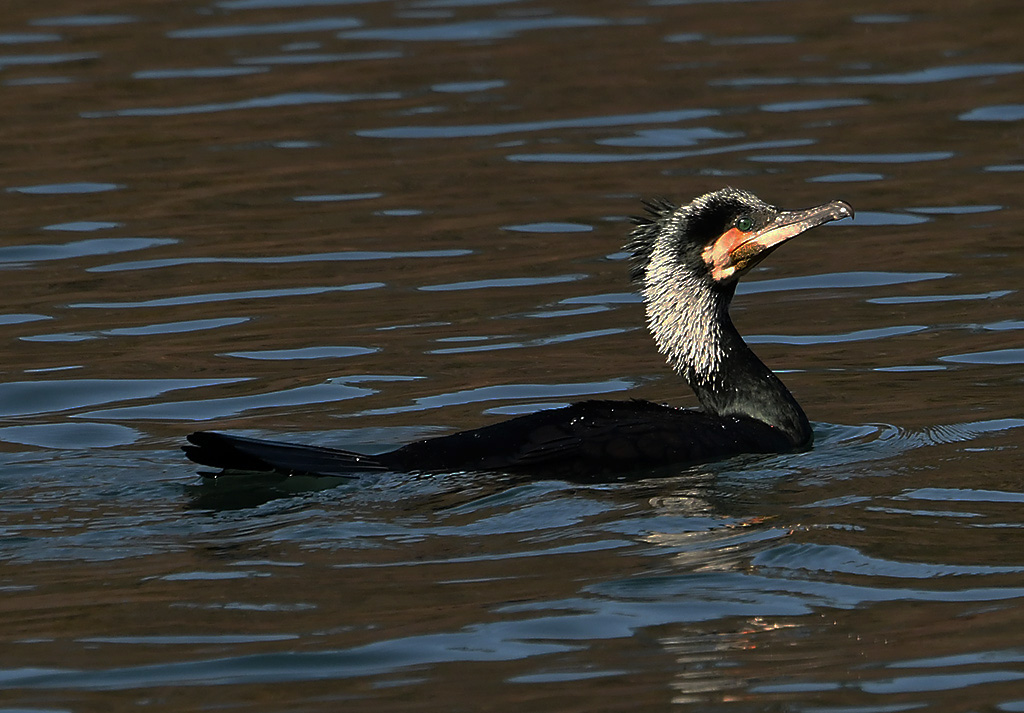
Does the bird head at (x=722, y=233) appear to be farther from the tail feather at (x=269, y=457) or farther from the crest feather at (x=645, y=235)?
the tail feather at (x=269, y=457)

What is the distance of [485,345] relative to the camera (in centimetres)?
1134

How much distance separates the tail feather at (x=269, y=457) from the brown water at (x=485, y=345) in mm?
104

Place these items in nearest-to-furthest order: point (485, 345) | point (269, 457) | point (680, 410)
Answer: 1. point (269, 457)
2. point (680, 410)
3. point (485, 345)

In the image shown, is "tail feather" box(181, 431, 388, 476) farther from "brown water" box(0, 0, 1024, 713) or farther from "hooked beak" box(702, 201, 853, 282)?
"hooked beak" box(702, 201, 853, 282)

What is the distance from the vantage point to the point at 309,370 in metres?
11.0

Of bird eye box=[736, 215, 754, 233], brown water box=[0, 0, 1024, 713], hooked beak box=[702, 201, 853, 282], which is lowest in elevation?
brown water box=[0, 0, 1024, 713]

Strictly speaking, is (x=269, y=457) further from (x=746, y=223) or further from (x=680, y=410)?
(x=746, y=223)

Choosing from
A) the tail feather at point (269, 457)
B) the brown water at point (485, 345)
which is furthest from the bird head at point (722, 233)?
the tail feather at point (269, 457)

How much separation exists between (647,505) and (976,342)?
3888 mm

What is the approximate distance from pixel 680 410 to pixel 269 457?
2.11m

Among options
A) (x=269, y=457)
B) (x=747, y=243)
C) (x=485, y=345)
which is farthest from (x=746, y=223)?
(x=269, y=457)

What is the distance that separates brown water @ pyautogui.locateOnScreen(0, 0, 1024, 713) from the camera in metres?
6.29

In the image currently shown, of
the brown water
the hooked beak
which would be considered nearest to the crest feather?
the hooked beak

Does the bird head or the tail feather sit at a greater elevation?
the bird head
